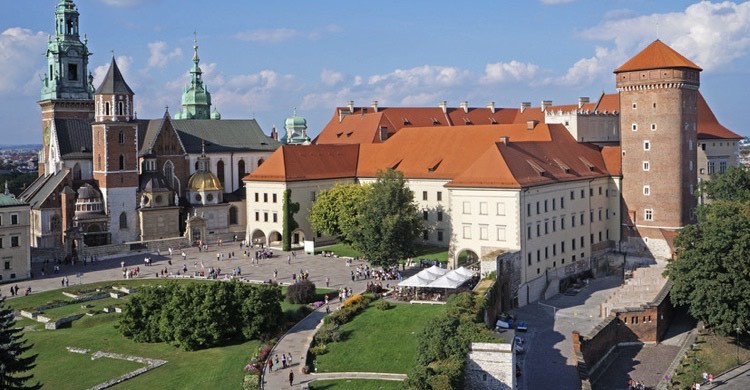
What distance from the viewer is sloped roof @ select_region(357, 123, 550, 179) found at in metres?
73.6

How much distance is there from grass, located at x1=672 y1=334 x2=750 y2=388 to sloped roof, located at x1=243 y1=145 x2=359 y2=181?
38.4m

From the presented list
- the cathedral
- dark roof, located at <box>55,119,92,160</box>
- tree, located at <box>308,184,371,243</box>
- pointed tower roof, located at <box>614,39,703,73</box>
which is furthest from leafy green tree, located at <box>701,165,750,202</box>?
dark roof, located at <box>55,119,92,160</box>

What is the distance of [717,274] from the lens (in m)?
50.6

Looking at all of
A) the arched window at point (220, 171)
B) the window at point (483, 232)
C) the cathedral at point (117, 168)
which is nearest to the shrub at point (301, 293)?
the window at point (483, 232)

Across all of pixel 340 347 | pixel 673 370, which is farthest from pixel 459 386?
pixel 673 370

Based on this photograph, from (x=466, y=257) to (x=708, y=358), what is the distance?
19.2 metres

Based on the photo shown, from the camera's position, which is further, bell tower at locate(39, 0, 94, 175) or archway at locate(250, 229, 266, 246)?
bell tower at locate(39, 0, 94, 175)

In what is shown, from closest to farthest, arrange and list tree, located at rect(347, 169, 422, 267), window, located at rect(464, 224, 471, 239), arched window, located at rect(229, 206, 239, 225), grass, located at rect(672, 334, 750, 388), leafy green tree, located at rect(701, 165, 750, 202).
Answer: grass, located at rect(672, 334, 750, 388) < tree, located at rect(347, 169, 422, 267) < window, located at rect(464, 224, 471, 239) < leafy green tree, located at rect(701, 165, 750, 202) < arched window, located at rect(229, 206, 239, 225)

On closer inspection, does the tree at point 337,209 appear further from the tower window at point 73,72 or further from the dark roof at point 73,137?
the tower window at point 73,72

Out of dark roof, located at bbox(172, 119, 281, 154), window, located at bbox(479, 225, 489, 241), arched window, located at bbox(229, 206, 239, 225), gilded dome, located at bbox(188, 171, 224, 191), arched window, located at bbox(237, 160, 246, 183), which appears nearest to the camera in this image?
window, located at bbox(479, 225, 489, 241)

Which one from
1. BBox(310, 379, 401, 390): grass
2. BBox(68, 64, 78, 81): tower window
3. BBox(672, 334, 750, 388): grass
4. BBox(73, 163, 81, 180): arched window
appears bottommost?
BBox(672, 334, 750, 388): grass

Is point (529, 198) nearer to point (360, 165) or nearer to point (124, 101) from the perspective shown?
point (360, 165)

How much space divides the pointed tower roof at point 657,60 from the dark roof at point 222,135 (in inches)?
1752

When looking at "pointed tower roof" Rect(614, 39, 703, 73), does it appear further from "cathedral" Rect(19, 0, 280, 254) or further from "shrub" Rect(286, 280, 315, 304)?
"cathedral" Rect(19, 0, 280, 254)
